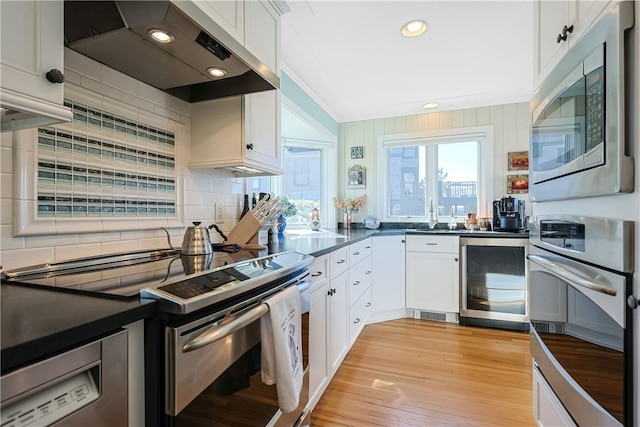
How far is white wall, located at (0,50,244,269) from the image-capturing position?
955 millimetres

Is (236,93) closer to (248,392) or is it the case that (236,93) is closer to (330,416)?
(248,392)

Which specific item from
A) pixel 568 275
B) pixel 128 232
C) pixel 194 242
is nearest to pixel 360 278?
pixel 194 242

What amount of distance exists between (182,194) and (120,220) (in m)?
0.37

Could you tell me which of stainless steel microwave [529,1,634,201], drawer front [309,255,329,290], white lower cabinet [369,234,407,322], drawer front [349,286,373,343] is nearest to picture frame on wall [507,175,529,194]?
white lower cabinet [369,234,407,322]

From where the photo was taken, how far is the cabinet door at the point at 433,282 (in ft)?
10.1

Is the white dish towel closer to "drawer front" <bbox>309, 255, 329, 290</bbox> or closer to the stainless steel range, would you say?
the stainless steel range

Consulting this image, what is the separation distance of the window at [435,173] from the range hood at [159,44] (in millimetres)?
2662

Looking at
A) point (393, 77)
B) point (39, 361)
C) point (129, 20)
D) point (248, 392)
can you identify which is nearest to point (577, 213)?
point (248, 392)

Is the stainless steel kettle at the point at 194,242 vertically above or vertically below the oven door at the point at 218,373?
above

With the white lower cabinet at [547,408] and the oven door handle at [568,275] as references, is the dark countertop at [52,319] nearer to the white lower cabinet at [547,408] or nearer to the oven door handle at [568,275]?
the oven door handle at [568,275]

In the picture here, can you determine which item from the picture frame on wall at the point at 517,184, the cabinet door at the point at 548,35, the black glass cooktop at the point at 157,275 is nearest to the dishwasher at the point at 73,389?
the black glass cooktop at the point at 157,275

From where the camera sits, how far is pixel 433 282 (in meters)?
3.16

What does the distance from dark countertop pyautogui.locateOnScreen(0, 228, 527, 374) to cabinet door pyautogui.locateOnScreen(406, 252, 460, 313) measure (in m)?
2.92

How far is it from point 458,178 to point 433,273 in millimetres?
1278
